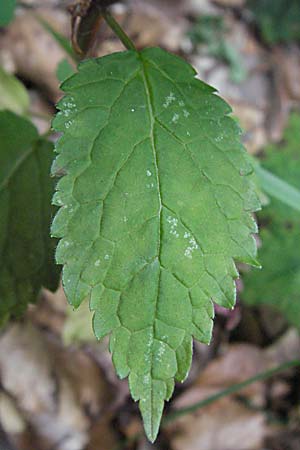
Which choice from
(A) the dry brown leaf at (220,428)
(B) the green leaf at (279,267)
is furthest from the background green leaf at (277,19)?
(A) the dry brown leaf at (220,428)

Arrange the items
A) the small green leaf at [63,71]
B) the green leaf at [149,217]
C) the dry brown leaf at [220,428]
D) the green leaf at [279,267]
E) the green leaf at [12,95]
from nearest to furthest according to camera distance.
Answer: the green leaf at [149,217] → the small green leaf at [63,71] → the green leaf at [12,95] → the green leaf at [279,267] → the dry brown leaf at [220,428]

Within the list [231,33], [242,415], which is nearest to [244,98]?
[231,33]

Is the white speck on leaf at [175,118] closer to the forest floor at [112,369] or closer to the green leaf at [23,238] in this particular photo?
the green leaf at [23,238]

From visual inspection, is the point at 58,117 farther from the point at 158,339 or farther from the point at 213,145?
the point at 158,339

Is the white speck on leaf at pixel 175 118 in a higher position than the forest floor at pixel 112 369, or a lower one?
higher

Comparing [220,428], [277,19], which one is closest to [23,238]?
[220,428]

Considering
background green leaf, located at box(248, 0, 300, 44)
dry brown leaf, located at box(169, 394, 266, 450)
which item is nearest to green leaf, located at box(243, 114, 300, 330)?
dry brown leaf, located at box(169, 394, 266, 450)
